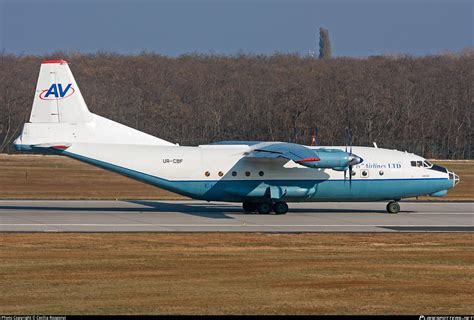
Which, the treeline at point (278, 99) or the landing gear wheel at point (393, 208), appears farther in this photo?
the treeline at point (278, 99)

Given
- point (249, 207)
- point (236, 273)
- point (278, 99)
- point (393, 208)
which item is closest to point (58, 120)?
point (249, 207)

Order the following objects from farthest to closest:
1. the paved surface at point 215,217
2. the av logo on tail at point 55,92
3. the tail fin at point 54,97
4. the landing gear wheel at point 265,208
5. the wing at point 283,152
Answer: the landing gear wheel at point 265,208, the av logo on tail at point 55,92, the tail fin at point 54,97, the wing at point 283,152, the paved surface at point 215,217

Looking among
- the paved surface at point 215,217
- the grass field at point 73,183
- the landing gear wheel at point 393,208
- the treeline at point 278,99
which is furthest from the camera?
the treeline at point 278,99

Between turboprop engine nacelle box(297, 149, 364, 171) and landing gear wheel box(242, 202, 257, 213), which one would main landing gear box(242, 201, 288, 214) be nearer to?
landing gear wheel box(242, 202, 257, 213)

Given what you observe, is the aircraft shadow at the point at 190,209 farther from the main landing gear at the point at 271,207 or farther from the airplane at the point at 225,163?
the airplane at the point at 225,163

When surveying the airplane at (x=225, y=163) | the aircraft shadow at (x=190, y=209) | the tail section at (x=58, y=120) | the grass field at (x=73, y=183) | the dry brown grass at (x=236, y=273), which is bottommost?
the dry brown grass at (x=236, y=273)

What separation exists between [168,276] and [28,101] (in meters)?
84.1

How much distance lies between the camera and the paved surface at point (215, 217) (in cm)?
3456

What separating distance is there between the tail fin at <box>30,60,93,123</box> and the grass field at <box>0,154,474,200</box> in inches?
477

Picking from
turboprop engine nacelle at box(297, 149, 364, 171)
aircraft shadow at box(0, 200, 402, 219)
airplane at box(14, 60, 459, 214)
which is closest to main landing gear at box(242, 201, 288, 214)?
airplane at box(14, 60, 459, 214)

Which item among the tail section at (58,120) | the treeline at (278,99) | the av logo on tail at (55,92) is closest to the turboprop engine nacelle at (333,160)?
the tail section at (58,120)

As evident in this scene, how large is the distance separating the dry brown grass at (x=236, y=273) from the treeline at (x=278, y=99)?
172ft

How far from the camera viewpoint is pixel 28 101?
10312 cm

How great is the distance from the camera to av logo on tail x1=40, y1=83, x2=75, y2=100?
3841cm
